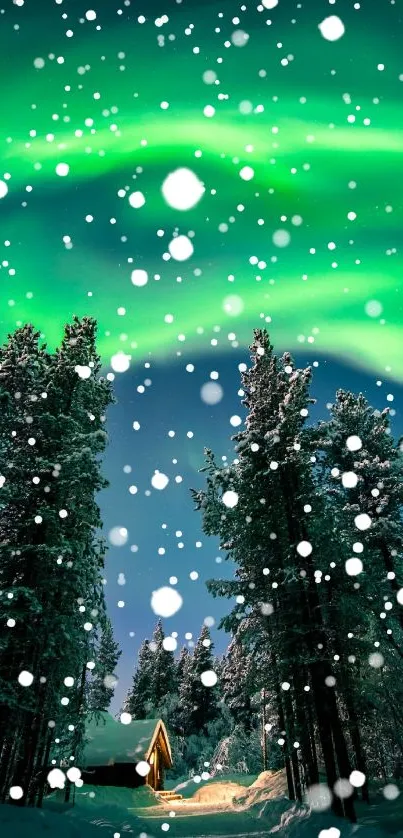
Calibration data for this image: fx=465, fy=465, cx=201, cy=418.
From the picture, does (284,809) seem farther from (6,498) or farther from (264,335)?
(264,335)

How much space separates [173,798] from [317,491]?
95.8 feet

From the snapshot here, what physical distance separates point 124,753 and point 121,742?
1376 mm

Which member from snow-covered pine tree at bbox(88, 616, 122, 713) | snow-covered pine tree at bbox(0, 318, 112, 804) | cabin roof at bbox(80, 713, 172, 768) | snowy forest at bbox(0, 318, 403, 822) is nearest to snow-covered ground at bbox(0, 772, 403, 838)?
snowy forest at bbox(0, 318, 403, 822)

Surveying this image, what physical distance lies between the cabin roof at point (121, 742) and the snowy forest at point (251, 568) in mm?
15589

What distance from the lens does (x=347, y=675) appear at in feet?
42.6

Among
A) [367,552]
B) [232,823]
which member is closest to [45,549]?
[232,823]

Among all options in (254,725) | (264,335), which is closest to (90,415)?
(264,335)

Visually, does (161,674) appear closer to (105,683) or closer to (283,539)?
(105,683)

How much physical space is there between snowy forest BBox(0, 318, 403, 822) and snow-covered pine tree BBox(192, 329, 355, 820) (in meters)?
0.05

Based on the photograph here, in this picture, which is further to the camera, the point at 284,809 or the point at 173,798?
the point at 173,798

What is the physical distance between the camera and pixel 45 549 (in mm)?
12375

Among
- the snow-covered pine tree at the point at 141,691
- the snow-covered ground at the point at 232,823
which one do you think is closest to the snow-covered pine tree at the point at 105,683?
the snow-covered pine tree at the point at 141,691

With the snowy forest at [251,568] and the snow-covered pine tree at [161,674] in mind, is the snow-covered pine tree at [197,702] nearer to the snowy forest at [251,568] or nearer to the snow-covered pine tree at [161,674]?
the snow-covered pine tree at [161,674]

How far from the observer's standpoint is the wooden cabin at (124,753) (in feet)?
97.2
